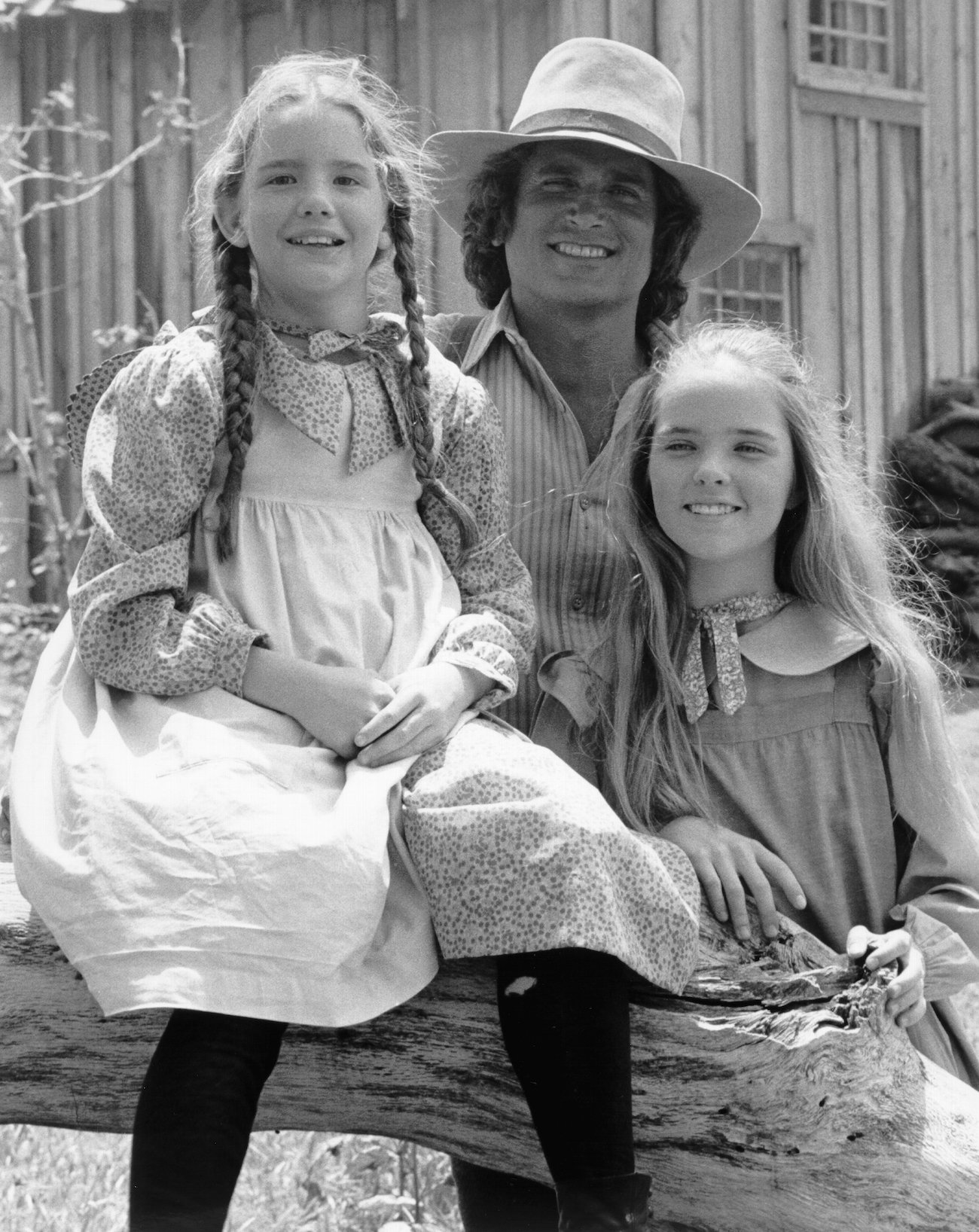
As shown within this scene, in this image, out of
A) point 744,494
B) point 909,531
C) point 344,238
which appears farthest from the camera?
point 909,531

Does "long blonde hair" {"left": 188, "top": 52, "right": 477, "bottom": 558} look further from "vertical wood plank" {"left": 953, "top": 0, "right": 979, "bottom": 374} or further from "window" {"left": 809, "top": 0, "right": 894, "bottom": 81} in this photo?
"vertical wood plank" {"left": 953, "top": 0, "right": 979, "bottom": 374}

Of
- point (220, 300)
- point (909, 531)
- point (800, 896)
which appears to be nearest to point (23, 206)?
point (909, 531)

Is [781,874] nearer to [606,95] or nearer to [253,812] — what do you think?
[253,812]

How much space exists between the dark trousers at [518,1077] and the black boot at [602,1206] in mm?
14

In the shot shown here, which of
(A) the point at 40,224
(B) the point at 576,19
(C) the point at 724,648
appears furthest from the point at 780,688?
(A) the point at 40,224

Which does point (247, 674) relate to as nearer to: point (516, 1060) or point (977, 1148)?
point (516, 1060)

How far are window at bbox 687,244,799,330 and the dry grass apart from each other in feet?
20.8

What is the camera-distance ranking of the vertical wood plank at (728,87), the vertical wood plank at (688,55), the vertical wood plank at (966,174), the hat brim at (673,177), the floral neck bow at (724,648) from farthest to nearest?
the vertical wood plank at (966,174) < the vertical wood plank at (728,87) < the vertical wood plank at (688,55) < the hat brim at (673,177) < the floral neck bow at (724,648)

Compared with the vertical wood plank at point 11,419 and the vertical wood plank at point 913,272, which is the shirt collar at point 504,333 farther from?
the vertical wood plank at point 913,272

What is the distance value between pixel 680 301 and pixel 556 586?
0.75 metres

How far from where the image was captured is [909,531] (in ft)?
31.2

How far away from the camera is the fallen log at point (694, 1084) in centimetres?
238

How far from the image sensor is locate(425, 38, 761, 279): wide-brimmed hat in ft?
11.0

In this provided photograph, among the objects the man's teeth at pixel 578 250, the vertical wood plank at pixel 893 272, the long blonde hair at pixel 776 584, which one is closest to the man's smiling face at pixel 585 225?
the man's teeth at pixel 578 250
